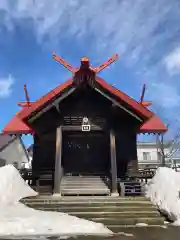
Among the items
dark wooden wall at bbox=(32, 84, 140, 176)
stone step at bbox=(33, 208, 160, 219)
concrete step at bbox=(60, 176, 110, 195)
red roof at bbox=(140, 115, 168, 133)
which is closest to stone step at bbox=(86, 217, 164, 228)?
stone step at bbox=(33, 208, 160, 219)

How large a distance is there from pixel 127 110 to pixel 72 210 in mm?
5790

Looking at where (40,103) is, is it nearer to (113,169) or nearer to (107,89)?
(107,89)

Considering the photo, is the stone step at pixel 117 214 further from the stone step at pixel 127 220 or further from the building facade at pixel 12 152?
the building facade at pixel 12 152

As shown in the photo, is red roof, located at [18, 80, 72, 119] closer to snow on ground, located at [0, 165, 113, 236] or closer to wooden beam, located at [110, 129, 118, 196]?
wooden beam, located at [110, 129, 118, 196]

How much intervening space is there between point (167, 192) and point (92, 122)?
550 cm

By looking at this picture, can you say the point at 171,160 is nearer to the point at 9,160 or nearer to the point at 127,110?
the point at 9,160

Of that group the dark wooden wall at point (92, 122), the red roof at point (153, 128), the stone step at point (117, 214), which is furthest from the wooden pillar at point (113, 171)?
the red roof at point (153, 128)

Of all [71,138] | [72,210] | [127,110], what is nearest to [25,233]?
[72,210]

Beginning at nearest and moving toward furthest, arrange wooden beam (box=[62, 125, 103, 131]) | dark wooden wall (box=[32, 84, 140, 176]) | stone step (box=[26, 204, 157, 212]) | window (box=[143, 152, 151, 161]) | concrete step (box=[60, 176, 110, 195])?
1. stone step (box=[26, 204, 157, 212])
2. concrete step (box=[60, 176, 110, 195])
3. wooden beam (box=[62, 125, 103, 131])
4. dark wooden wall (box=[32, 84, 140, 176])
5. window (box=[143, 152, 151, 161])

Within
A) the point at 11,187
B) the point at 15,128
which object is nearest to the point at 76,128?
the point at 11,187

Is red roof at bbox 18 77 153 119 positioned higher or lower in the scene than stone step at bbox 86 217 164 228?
higher

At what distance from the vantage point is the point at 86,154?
633 inches

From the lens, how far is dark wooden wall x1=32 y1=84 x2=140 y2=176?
1392 cm

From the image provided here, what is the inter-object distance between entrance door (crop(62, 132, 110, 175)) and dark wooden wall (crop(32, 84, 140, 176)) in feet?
2.58
